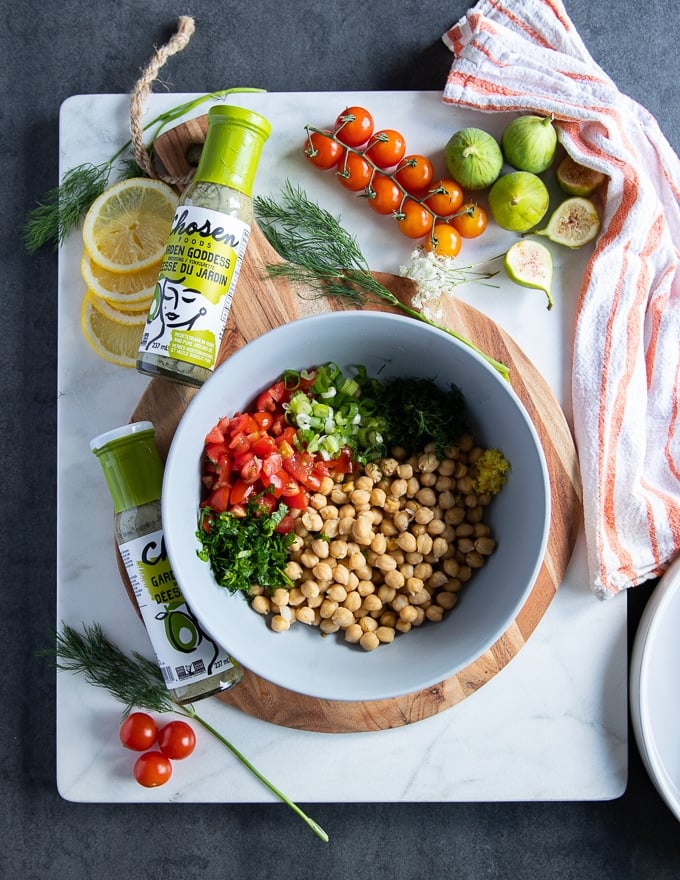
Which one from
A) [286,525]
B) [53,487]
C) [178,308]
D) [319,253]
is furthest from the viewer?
[53,487]

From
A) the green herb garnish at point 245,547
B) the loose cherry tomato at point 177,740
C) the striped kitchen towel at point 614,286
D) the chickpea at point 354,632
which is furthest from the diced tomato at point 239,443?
the striped kitchen towel at point 614,286

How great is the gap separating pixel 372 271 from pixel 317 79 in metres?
0.67

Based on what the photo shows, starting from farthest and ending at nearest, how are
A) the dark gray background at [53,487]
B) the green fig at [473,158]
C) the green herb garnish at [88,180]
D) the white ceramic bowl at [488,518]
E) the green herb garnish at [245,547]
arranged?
the dark gray background at [53,487] → the green herb garnish at [88,180] → the green fig at [473,158] → the green herb garnish at [245,547] → the white ceramic bowl at [488,518]

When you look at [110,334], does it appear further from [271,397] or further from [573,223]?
[573,223]

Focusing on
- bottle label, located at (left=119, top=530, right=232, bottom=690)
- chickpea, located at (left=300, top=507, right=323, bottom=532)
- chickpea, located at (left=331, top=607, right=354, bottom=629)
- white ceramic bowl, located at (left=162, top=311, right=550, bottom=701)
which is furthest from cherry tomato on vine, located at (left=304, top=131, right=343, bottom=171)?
chickpea, located at (left=331, top=607, right=354, bottom=629)

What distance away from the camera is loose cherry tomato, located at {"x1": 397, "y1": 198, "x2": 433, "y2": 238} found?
1799mm

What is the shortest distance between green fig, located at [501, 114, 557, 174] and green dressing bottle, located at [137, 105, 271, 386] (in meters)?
0.61

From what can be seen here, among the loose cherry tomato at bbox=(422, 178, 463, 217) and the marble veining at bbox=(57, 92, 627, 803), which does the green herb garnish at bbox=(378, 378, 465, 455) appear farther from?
the loose cherry tomato at bbox=(422, 178, 463, 217)

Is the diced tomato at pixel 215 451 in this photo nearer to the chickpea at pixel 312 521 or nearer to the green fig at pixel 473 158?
the chickpea at pixel 312 521

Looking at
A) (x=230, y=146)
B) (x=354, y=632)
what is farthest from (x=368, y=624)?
(x=230, y=146)

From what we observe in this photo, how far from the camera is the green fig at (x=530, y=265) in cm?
180

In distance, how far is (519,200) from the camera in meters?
1.76

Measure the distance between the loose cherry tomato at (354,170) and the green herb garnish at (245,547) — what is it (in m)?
0.81

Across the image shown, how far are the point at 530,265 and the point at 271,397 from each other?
2.35ft
